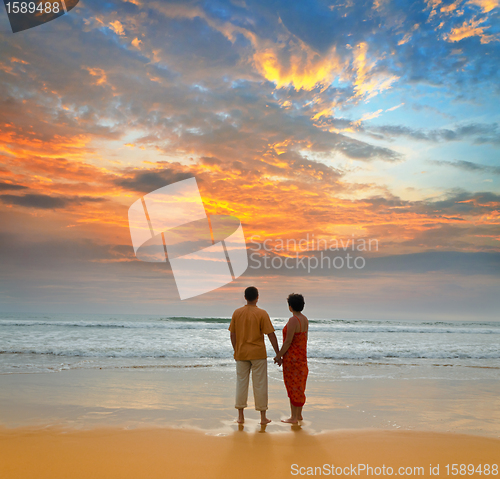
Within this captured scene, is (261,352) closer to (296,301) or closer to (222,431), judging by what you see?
(296,301)

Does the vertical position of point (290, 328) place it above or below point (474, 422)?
above

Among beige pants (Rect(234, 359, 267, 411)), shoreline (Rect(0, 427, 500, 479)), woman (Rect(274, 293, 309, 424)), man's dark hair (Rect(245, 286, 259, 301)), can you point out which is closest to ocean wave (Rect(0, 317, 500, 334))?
woman (Rect(274, 293, 309, 424))

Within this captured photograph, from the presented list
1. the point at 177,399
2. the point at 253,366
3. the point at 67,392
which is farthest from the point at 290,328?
the point at 67,392

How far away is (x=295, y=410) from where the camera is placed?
464cm

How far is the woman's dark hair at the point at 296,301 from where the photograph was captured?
4.52m

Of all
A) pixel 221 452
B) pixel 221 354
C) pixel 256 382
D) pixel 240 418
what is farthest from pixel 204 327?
pixel 221 452

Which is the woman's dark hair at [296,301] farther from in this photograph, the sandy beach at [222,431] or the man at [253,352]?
the sandy beach at [222,431]

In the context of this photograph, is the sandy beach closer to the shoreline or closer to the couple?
the shoreline

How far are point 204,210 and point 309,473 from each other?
10503mm

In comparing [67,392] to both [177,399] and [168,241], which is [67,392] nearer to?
[177,399]

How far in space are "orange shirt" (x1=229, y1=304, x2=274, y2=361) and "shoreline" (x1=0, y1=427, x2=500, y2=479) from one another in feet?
2.95

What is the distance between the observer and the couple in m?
4.42

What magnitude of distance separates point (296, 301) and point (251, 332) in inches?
27.6

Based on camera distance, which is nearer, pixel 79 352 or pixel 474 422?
pixel 474 422
